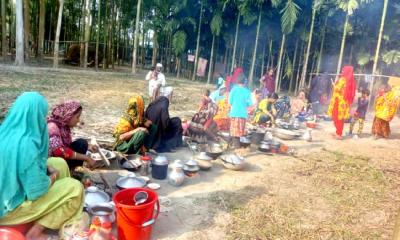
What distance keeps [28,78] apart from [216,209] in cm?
1037

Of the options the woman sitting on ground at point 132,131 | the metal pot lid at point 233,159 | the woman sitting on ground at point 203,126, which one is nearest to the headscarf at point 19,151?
the woman sitting on ground at point 132,131

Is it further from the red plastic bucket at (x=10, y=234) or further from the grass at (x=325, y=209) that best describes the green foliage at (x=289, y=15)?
the red plastic bucket at (x=10, y=234)

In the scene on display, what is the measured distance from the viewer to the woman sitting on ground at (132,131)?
506 cm

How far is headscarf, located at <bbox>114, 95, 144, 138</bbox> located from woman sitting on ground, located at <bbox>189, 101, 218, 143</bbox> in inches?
68.3

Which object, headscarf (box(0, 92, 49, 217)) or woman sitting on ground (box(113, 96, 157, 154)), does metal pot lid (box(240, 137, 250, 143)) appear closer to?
woman sitting on ground (box(113, 96, 157, 154))

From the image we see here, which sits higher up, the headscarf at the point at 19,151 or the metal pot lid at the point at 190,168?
the headscarf at the point at 19,151

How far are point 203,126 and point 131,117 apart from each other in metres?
1.93

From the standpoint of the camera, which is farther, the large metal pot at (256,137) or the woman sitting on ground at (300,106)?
the woman sitting on ground at (300,106)

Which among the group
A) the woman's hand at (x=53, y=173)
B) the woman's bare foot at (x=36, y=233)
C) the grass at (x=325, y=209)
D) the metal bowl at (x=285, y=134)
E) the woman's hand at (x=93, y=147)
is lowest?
the grass at (x=325, y=209)

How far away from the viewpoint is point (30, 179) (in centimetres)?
254

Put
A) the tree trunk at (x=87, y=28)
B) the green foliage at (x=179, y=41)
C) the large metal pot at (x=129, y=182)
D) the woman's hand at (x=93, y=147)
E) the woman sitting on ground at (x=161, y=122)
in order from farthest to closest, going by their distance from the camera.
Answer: the green foliage at (x=179, y=41)
the tree trunk at (x=87, y=28)
the woman sitting on ground at (x=161, y=122)
the woman's hand at (x=93, y=147)
the large metal pot at (x=129, y=182)

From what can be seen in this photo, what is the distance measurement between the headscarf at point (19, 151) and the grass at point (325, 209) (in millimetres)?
1879

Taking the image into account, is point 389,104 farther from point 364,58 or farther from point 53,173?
point 53,173

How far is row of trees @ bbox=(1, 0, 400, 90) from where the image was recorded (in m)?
14.3
